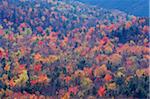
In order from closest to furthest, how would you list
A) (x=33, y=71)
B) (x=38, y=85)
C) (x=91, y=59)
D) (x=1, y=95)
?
(x=1, y=95) → (x=38, y=85) → (x=33, y=71) → (x=91, y=59)

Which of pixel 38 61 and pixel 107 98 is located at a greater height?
pixel 38 61

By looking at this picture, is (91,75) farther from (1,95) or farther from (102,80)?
(1,95)

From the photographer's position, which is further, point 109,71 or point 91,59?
point 91,59

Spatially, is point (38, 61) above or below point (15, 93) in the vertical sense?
above

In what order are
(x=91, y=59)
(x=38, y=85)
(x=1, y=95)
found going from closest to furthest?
(x=1, y=95), (x=38, y=85), (x=91, y=59)

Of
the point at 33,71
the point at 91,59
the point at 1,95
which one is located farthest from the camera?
the point at 91,59

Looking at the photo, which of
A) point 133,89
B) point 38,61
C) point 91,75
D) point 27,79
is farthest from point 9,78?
point 133,89

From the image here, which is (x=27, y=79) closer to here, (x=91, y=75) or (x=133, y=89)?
(x=91, y=75)

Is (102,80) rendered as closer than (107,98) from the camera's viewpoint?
No

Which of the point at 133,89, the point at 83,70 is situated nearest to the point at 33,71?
the point at 83,70
